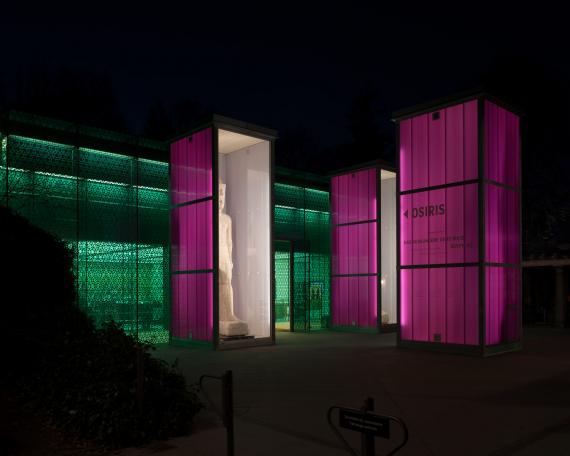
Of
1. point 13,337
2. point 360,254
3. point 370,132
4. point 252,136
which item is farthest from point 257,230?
point 370,132

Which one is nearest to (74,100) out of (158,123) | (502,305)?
(158,123)

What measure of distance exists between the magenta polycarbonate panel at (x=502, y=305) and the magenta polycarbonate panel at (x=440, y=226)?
83cm

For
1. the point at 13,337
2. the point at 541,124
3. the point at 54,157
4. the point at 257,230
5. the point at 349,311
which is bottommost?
the point at 349,311

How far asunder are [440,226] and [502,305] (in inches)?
91.2

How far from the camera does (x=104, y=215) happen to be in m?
14.8

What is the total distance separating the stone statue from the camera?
47.3ft

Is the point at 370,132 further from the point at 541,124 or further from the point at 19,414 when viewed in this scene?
the point at 19,414

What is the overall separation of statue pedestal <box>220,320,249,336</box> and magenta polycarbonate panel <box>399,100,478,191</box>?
546cm

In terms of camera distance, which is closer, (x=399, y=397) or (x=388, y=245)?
(x=399, y=397)

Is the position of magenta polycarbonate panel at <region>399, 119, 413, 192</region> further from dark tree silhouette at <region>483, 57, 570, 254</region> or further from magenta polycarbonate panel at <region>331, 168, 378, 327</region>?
dark tree silhouette at <region>483, 57, 570, 254</region>

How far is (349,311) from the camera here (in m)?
19.6

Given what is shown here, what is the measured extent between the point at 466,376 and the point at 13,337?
23.4 feet

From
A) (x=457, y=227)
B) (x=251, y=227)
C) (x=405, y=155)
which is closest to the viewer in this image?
(x=457, y=227)

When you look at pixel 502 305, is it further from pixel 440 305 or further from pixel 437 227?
pixel 437 227
